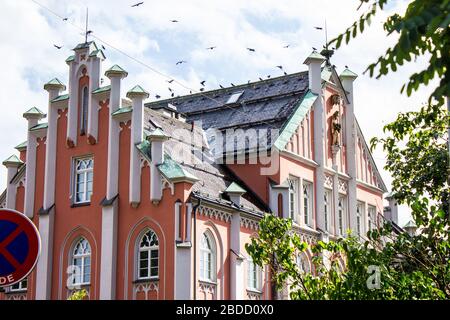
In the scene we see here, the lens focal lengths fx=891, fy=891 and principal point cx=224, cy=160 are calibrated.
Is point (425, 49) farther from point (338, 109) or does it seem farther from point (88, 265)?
point (338, 109)

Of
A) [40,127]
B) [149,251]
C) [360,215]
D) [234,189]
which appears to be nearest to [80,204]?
[149,251]

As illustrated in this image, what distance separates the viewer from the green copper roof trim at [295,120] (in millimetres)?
35325

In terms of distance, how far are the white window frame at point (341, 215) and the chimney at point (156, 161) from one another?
1106 cm

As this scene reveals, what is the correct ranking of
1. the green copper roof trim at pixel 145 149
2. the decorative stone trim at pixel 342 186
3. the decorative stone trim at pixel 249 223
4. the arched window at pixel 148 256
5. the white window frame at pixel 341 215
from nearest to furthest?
the arched window at pixel 148 256 < the green copper roof trim at pixel 145 149 < the decorative stone trim at pixel 249 223 < the white window frame at pixel 341 215 < the decorative stone trim at pixel 342 186

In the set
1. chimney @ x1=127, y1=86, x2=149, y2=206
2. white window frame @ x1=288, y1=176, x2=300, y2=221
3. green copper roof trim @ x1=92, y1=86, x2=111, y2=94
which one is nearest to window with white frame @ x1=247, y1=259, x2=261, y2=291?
white window frame @ x1=288, y1=176, x2=300, y2=221

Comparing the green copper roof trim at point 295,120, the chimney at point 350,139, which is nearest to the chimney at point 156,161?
the green copper roof trim at point 295,120

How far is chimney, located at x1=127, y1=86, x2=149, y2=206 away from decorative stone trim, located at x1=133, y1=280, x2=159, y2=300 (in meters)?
3.10

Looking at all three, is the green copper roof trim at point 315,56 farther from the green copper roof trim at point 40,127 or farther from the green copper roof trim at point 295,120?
the green copper roof trim at point 40,127

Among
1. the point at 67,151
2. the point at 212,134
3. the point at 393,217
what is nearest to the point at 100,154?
the point at 67,151

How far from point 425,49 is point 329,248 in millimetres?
9872

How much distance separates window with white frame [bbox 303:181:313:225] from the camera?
36.6 metres
